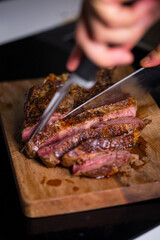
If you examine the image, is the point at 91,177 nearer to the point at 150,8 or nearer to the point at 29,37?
the point at 150,8

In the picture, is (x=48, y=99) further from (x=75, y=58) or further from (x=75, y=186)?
(x=75, y=58)

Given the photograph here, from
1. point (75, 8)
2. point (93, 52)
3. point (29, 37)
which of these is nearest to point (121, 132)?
point (93, 52)

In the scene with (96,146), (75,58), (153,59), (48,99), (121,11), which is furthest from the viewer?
(48,99)

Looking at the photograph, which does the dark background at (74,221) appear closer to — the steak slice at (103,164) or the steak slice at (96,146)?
the steak slice at (103,164)

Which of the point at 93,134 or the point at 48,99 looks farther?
the point at 48,99

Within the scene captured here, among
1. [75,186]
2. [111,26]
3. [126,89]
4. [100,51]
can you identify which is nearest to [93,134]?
[75,186]

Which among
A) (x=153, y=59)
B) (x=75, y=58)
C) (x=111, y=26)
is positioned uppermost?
(x=111, y=26)
